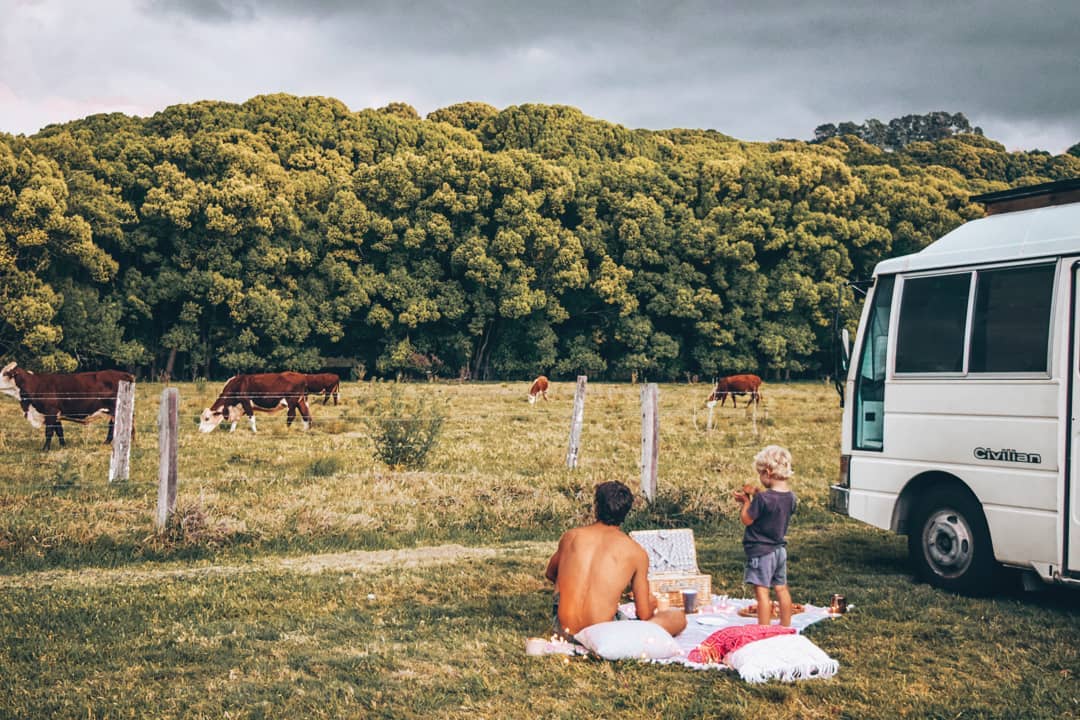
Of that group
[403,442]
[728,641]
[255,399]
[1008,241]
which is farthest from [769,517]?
[255,399]

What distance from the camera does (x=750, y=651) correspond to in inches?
263

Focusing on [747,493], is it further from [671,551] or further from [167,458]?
[167,458]

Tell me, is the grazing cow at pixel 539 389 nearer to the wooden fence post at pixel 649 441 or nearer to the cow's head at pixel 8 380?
the cow's head at pixel 8 380

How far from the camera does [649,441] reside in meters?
13.5

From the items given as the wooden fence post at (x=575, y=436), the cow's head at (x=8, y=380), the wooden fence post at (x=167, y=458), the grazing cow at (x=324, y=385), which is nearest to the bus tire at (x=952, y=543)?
the wooden fence post at (x=575, y=436)

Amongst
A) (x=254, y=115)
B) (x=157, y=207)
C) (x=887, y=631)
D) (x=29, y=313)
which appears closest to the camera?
(x=887, y=631)

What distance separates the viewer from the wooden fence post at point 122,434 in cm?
1467

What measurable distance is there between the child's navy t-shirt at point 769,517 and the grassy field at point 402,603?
77 centimetres

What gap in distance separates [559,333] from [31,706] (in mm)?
41556

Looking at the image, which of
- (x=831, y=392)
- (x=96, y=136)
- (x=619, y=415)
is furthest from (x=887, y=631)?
(x=96, y=136)

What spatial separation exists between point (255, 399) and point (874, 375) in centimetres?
1738

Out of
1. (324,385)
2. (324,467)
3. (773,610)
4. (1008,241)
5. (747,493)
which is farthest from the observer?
(324,385)

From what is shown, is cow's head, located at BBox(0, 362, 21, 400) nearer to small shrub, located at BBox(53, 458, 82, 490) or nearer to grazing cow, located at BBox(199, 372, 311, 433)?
grazing cow, located at BBox(199, 372, 311, 433)

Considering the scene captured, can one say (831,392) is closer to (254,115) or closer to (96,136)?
(254,115)
